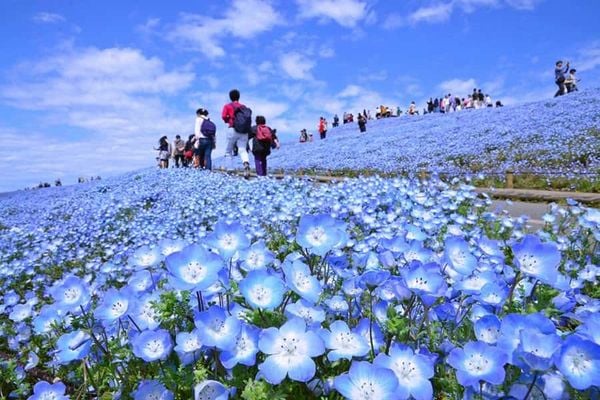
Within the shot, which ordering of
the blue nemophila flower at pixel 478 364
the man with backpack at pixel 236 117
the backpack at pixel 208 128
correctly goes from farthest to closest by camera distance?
1. the backpack at pixel 208 128
2. the man with backpack at pixel 236 117
3. the blue nemophila flower at pixel 478 364

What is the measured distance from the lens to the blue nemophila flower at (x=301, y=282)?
1.24m

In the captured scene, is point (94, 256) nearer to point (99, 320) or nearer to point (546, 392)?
point (99, 320)

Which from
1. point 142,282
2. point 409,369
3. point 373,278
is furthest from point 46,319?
point 409,369

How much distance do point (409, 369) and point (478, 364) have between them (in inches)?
6.2

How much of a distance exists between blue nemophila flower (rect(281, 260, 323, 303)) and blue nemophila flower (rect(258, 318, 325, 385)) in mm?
97

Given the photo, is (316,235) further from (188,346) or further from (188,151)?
(188,151)

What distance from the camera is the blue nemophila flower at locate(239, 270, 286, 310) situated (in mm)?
1187

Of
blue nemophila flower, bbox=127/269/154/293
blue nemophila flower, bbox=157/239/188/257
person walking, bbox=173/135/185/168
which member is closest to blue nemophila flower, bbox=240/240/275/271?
blue nemophila flower, bbox=157/239/188/257

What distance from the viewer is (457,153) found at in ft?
45.6

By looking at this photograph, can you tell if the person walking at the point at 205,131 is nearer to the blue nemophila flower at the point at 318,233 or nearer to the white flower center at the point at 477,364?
the blue nemophila flower at the point at 318,233

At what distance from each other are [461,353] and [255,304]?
473mm

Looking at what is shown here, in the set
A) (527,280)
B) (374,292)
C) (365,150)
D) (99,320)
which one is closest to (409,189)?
(527,280)

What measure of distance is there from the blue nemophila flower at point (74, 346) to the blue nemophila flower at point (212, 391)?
18.3 inches

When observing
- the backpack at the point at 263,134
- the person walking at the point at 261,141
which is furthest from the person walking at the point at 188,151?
the backpack at the point at 263,134
